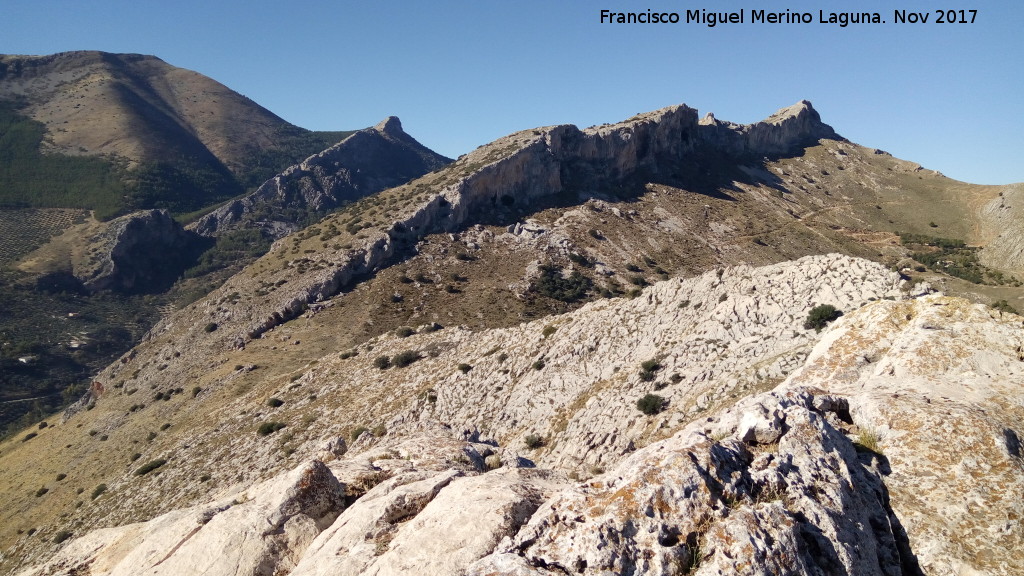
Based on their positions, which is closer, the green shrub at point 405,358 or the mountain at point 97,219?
the green shrub at point 405,358

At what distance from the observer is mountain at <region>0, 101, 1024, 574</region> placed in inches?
292

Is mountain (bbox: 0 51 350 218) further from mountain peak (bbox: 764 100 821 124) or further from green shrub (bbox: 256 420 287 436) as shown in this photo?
mountain peak (bbox: 764 100 821 124)

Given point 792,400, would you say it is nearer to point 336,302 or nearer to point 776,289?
point 776,289

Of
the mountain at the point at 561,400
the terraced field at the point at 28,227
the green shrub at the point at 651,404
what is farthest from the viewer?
the terraced field at the point at 28,227

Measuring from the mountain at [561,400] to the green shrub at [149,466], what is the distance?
0.71 ft

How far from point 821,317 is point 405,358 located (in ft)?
100

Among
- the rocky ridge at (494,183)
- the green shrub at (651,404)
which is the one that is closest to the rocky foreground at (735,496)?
the green shrub at (651,404)

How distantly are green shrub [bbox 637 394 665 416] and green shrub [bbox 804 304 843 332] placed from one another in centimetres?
759

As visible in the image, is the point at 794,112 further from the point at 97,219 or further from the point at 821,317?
the point at 97,219

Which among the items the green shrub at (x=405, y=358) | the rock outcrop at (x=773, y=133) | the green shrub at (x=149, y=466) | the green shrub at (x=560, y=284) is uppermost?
the rock outcrop at (x=773, y=133)

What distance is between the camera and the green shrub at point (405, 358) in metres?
42.6

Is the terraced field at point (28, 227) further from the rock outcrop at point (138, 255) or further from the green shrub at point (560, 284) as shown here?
the green shrub at point (560, 284)

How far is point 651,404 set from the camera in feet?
78.7

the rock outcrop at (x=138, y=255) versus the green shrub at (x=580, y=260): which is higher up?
the rock outcrop at (x=138, y=255)
